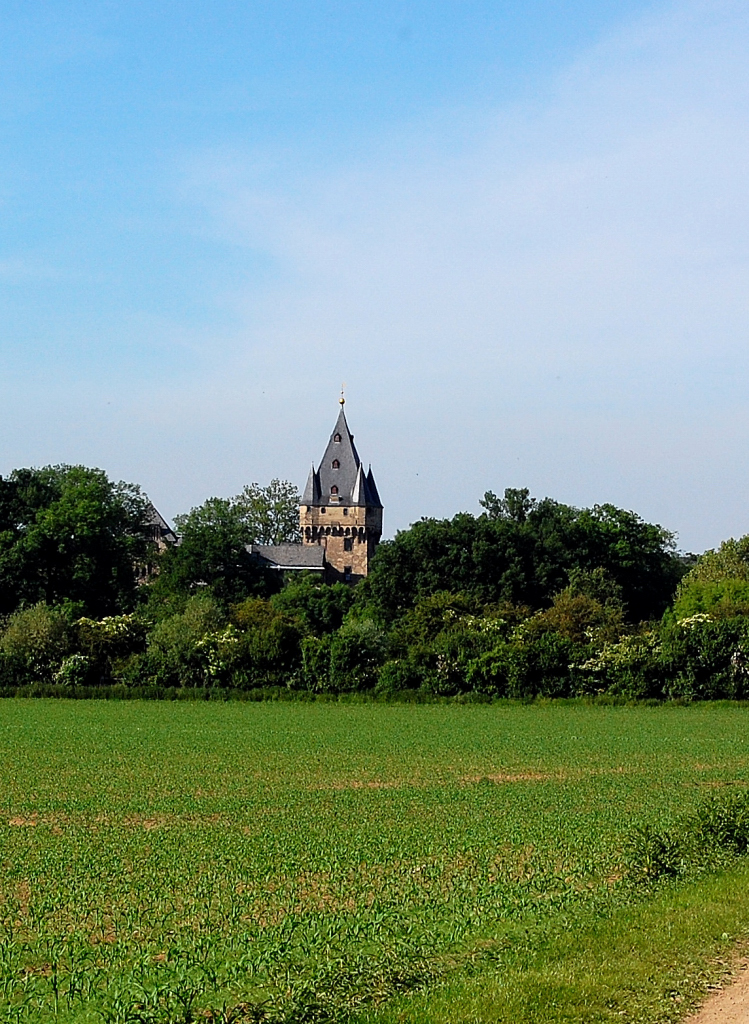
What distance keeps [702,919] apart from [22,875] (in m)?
9.11

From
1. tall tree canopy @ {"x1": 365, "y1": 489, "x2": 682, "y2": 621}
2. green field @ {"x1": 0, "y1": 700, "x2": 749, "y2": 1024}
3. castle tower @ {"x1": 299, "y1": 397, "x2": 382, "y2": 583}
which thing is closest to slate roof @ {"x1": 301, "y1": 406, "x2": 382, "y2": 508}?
castle tower @ {"x1": 299, "y1": 397, "x2": 382, "y2": 583}

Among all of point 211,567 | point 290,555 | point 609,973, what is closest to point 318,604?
point 211,567

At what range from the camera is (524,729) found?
43.1m

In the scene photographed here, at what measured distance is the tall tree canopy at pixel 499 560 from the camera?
3844 inches

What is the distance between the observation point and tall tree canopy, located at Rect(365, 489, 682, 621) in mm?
97625

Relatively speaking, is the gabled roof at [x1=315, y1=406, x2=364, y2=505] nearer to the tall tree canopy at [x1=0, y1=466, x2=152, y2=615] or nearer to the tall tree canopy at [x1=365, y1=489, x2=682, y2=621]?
the tall tree canopy at [x1=365, y1=489, x2=682, y2=621]

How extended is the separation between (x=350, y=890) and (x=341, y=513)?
125 metres

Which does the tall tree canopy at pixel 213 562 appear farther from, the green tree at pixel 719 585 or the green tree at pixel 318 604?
the green tree at pixel 719 585

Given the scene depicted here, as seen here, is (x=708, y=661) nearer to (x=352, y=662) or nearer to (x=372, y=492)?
(x=352, y=662)

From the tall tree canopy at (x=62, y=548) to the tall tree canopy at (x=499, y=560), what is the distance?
21.8m

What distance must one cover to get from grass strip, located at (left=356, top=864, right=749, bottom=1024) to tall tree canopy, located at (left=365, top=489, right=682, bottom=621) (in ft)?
274

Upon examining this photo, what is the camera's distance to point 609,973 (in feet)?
31.2

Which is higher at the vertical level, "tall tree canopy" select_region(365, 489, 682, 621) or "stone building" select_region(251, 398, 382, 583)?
"stone building" select_region(251, 398, 382, 583)

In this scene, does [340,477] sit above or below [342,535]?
above
